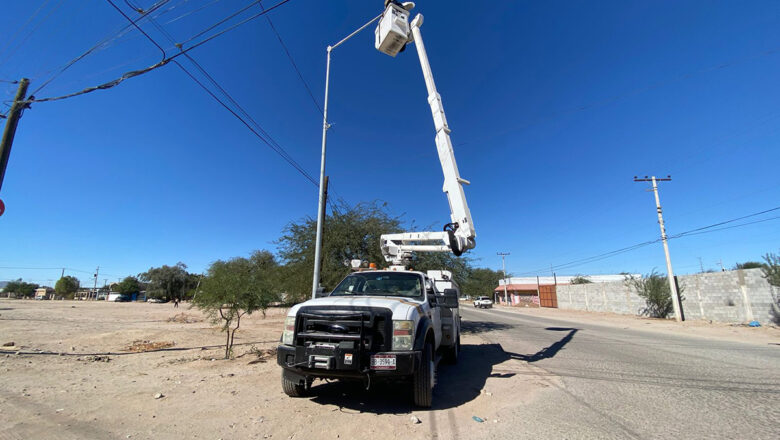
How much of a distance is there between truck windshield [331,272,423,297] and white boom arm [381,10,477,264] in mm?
1633

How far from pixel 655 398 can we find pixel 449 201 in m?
5.13

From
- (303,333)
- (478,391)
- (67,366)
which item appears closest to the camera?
(303,333)

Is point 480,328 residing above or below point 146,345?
below

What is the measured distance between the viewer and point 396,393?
5.04 meters

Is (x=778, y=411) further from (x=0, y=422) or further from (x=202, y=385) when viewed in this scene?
(x=0, y=422)

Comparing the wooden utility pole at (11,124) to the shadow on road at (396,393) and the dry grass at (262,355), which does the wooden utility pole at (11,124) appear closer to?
the dry grass at (262,355)

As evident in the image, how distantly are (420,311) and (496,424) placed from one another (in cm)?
161

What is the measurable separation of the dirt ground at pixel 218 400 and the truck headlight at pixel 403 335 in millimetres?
885

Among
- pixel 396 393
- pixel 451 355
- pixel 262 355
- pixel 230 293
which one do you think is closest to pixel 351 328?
pixel 396 393

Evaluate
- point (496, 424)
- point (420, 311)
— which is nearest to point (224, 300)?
point (420, 311)

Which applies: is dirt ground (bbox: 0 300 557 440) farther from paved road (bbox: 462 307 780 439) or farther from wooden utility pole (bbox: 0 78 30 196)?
wooden utility pole (bbox: 0 78 30 196)

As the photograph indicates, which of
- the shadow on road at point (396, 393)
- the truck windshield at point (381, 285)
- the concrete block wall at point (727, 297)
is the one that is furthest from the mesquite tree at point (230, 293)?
the concrete block wall at point (727, 297)

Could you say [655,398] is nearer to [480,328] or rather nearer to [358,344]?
[358,344]

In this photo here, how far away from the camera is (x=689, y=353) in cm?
895
